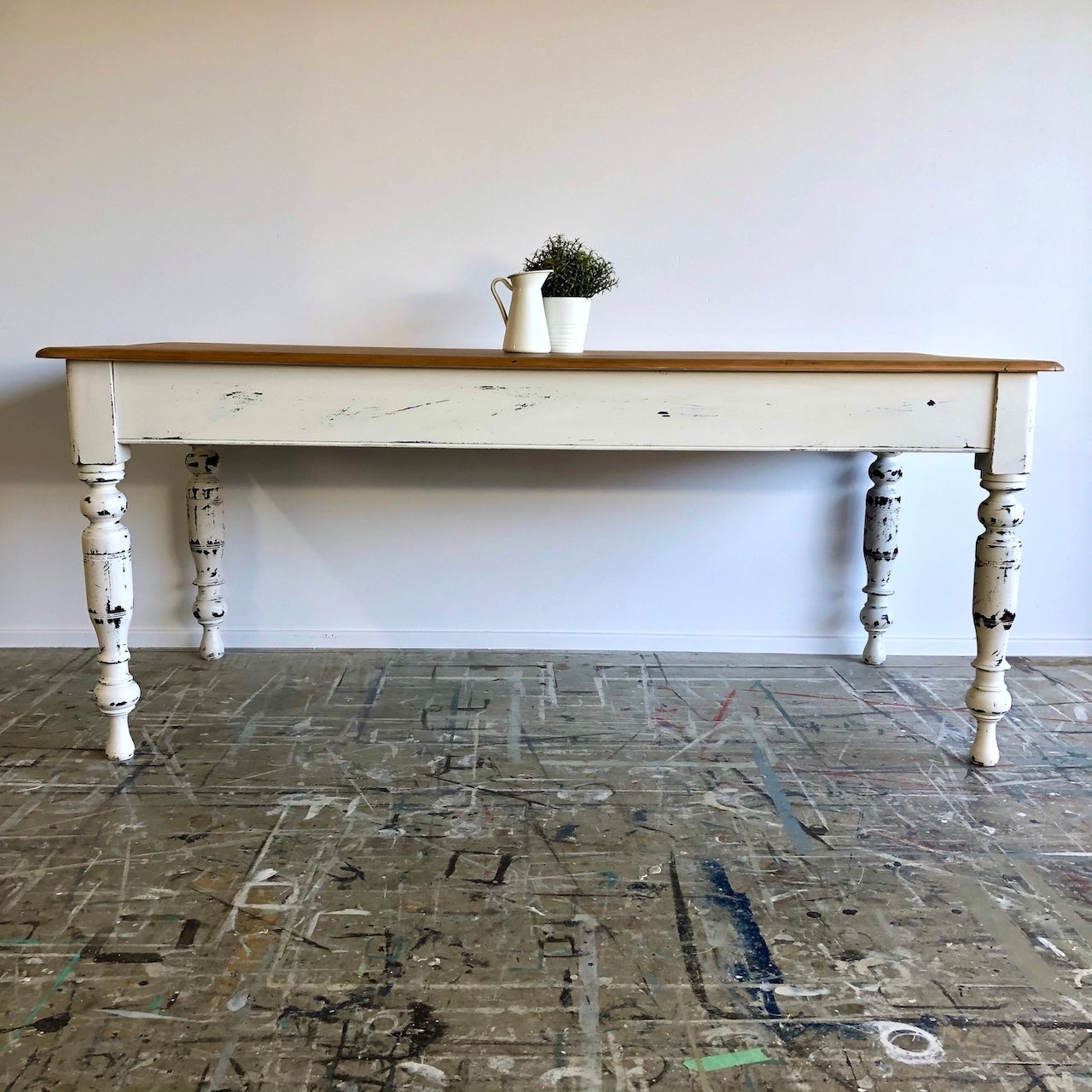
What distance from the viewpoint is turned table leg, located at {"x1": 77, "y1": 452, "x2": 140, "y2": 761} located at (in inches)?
72.4

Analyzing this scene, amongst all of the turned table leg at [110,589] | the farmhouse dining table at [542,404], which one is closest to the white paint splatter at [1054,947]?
the farmhouse dining table at [542,404]

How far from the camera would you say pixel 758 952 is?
129cm

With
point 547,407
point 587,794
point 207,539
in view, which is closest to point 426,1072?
point 587,794

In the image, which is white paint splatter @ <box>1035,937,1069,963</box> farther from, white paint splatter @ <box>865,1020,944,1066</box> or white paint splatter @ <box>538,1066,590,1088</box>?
white paint splatter @ <box>538,1066,590,1088</box>

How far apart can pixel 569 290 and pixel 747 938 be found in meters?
1.39

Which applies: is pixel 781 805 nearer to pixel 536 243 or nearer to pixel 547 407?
pixel 547 407

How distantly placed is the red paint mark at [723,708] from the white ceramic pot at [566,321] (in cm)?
90

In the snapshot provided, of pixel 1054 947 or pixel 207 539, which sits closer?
pixel 1054 947

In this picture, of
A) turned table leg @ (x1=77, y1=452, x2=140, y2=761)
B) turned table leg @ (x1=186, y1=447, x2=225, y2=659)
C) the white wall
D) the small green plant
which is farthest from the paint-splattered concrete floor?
Result: the small green plant

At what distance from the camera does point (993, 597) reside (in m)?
1.87

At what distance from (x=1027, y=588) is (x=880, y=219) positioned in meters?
1.12

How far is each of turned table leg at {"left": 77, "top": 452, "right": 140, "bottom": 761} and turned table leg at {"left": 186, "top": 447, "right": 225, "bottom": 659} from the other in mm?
567

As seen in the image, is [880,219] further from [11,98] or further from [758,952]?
[11,98]

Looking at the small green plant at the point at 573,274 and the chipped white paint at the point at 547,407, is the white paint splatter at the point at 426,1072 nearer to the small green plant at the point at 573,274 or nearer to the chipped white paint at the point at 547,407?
the chipped white paint at the point at 547,407
